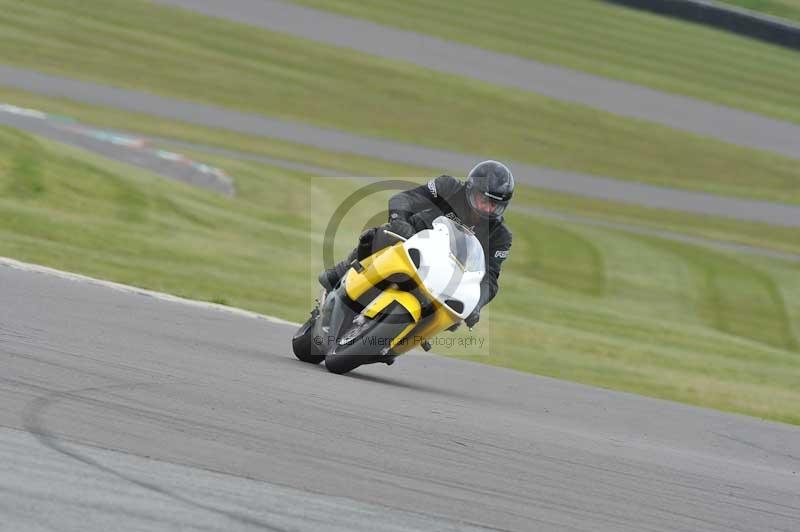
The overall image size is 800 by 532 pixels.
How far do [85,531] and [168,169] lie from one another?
20246 millimetres

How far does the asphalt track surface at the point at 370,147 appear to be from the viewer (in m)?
31.0

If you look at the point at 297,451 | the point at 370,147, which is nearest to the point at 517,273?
the point at 370,147

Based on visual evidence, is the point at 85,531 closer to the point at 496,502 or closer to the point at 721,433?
the point at 496,502

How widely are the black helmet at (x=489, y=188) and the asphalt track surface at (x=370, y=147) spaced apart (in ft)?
75.4

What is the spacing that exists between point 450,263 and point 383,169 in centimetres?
2238

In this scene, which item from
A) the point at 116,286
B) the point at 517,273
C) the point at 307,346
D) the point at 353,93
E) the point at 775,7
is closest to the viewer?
A: the point at 307,346

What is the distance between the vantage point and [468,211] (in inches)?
328

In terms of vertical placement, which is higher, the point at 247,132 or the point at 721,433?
the point at 721,433

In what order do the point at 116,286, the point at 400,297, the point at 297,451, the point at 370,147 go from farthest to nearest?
the point at 370,147 < the point at 116,286 < the point at 400,297 < the point at 297,451

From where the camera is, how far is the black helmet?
7.95 m

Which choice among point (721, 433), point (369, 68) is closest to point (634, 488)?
point (721, 433)

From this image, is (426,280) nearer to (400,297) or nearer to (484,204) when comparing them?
(400,297)

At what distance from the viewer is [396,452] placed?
5.17 m

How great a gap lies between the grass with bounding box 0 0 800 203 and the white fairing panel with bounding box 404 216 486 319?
82.7 ft
